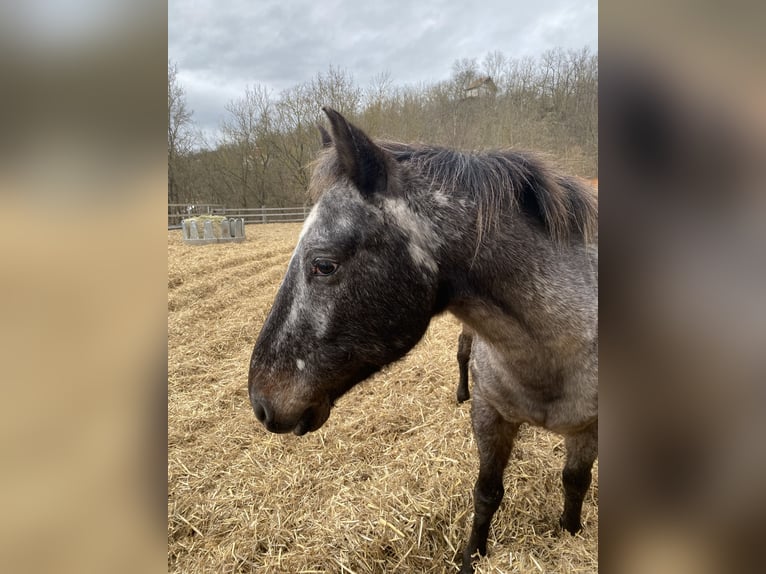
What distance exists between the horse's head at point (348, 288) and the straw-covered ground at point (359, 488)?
1.64ft

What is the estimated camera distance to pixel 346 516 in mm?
2262

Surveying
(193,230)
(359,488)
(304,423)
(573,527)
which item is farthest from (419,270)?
(193,230)

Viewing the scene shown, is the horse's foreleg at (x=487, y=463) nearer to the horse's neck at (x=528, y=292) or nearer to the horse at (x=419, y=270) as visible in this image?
the horse at (x=419, y=270)

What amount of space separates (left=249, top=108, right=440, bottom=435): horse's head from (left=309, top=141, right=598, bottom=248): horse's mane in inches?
3.9

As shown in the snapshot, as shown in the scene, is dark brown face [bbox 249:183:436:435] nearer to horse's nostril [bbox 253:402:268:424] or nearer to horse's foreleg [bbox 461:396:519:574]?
horse's nostril [bbox 253:402:268:424]

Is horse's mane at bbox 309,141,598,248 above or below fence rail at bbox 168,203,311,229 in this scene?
below

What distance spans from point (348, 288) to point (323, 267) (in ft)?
0.33

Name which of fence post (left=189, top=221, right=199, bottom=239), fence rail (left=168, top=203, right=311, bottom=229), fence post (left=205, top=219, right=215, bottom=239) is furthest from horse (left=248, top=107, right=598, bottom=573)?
fence rail (left=168, top=203, right=311, bottom=229)

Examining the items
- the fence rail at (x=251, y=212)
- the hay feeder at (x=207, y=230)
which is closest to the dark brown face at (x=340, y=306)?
the hay feeder at (x=207, y=230)

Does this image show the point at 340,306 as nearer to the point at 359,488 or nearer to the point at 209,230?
the point at 359,488

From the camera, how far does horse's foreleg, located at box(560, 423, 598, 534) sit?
1732 millimetres

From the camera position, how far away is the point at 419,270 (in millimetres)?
1216

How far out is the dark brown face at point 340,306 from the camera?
1.21 meters
